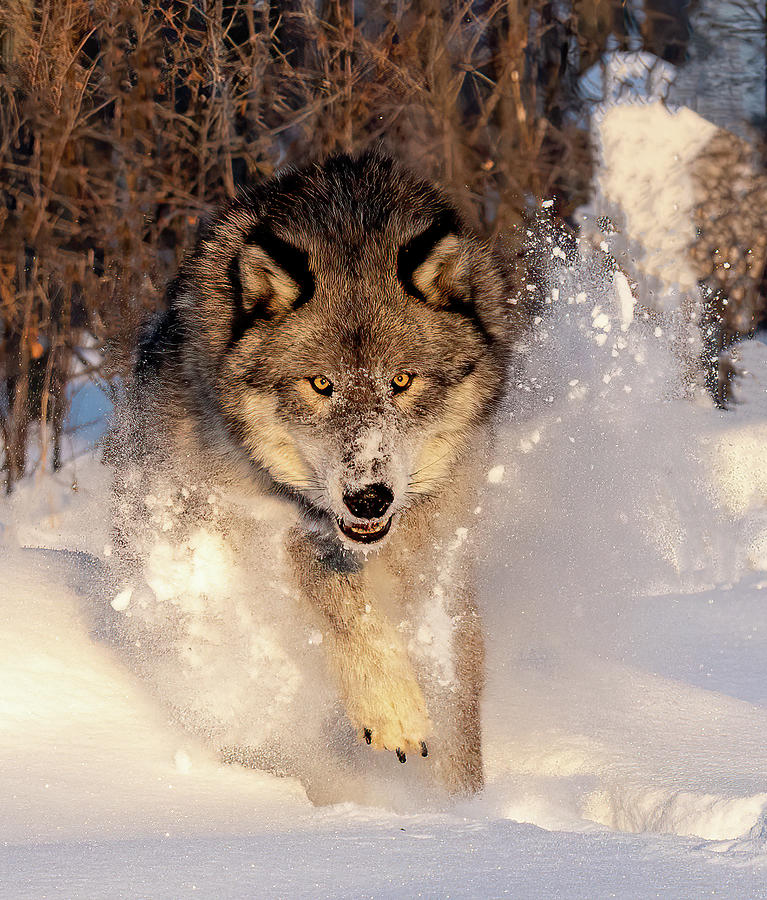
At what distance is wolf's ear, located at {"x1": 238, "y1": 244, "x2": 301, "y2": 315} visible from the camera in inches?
128

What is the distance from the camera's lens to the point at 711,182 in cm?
707

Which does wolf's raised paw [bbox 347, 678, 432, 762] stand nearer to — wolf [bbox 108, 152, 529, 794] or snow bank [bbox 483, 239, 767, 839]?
wolf [bbox 108, 152, 529, 794]

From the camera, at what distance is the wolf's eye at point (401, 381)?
3203 mm

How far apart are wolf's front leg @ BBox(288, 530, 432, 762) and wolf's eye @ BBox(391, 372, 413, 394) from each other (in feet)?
2.35

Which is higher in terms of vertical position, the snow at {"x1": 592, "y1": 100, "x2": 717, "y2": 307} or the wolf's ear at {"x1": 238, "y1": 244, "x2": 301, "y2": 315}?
the snow at {"x1": 592, "y1": 100, "x2": 717, "y2": 307}

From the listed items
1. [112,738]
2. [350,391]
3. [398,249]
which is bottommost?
[112,738]

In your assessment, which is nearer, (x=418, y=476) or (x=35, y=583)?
(x=418, y=476)

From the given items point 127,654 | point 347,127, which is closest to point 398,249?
point 127,654

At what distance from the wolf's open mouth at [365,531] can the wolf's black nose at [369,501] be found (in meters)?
0.08

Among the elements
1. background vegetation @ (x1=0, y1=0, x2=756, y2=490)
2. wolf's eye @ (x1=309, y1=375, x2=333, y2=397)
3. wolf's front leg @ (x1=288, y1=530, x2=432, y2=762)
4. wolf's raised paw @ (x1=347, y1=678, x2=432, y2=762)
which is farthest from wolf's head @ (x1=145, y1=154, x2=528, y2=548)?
background vegetation @ (x1=0, y1=0, x2=756, y2=490)

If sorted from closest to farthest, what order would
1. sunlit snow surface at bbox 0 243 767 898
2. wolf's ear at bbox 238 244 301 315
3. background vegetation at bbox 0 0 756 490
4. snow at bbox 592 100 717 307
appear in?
sunlit snow surface at bbox 0 243 767 898
wolf's ear at bbox 238 244 301 315
background vegetation at bbox 0 0 756 490
snow at bbox 592 100 717 307

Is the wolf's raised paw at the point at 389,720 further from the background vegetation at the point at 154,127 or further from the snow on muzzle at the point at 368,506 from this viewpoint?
the background vegetation at the point at 154,127

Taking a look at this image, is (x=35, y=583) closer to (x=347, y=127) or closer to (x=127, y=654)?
(x=127, y=654)

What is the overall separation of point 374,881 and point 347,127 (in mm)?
5137
